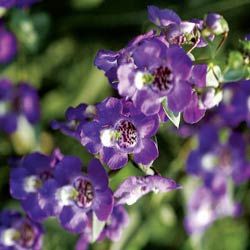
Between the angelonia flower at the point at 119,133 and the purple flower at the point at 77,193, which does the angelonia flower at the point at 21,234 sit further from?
the angelonia flower at the point at 119,133

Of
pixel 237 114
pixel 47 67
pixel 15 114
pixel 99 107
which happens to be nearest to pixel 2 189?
pixel 15 114

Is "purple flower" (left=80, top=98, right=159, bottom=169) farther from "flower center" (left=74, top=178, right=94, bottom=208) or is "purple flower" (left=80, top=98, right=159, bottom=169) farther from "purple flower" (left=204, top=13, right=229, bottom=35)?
"purple flower" (left=204, top=13, right=229, bottom=35)

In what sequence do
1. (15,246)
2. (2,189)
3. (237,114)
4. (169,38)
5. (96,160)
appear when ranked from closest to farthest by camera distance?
(169,38), (96,160), (15,246), (237,114), (2,189)

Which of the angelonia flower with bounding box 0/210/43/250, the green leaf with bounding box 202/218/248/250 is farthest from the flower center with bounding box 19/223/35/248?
the green leaf with bounding box 202/218/248/250

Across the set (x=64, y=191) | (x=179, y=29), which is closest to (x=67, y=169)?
(x=64, y=191)

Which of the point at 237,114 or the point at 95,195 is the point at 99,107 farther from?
the point at 237,114

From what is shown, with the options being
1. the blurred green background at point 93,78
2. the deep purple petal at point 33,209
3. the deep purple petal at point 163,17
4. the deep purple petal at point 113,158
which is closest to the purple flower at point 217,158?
the blurred green background at point 93,78

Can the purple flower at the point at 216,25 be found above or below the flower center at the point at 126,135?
above
